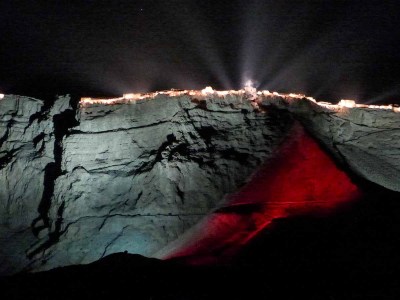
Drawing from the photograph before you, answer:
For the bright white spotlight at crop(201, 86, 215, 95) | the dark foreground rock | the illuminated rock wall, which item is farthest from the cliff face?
the dark foreground rock

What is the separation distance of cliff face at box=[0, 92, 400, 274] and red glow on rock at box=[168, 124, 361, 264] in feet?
1.56

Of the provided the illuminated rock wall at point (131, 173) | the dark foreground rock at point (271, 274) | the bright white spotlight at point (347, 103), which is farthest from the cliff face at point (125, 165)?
the dark foreground rock at point (271, 274)

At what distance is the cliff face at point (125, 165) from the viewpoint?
544 inches

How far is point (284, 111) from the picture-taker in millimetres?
15430

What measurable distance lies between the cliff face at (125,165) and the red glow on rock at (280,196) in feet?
1.56

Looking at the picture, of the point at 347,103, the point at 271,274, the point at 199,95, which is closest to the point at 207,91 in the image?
the point at 199,95

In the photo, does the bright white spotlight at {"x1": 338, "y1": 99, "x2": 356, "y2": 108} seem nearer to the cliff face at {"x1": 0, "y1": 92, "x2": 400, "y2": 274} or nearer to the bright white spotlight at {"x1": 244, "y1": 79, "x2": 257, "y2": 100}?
the cliff face at {"x1": 0, "y1": 92, "x2": 400, "y2": 274}

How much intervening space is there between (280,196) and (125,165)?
6756 mm

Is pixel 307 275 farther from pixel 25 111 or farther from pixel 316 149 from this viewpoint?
pixel 25 111

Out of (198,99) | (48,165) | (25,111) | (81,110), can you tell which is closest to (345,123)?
(198,99)

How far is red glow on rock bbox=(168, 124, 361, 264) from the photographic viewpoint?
40.3ft

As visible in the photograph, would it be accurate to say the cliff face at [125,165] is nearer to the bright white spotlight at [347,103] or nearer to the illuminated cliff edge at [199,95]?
the illuminated cliff edge at [199,95]

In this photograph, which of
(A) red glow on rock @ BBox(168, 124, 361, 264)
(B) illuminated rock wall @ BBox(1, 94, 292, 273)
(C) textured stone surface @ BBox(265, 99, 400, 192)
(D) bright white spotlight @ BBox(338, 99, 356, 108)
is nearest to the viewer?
(A) red glow on rock @ BBox(168, 124, 361, 264)

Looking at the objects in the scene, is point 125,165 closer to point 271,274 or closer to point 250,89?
point 250,89
